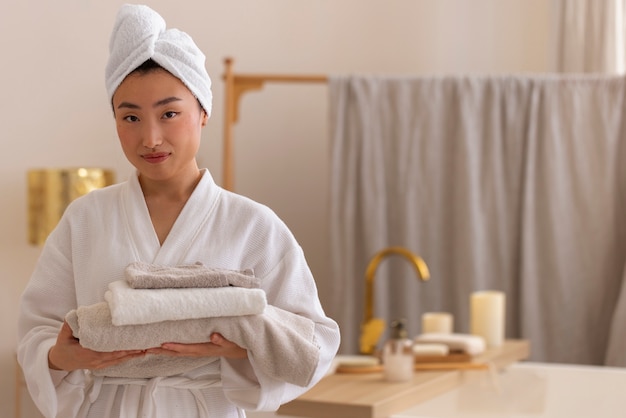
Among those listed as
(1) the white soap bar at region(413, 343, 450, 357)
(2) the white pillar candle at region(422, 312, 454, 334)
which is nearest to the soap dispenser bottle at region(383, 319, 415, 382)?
(1) the white soap bar at region(413, 343, 450, 357)

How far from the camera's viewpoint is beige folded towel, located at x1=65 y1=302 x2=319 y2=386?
3.02 feet

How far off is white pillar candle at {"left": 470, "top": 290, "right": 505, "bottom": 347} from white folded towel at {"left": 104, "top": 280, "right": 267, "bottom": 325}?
5.26 ft

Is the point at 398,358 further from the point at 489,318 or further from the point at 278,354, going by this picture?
the point at 278,354

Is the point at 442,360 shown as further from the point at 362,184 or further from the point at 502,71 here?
the point at 502,71

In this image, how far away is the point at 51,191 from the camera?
2.56 meters

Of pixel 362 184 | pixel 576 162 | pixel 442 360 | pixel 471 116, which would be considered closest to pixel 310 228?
pixel 362 184

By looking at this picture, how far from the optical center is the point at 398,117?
3.09 meters

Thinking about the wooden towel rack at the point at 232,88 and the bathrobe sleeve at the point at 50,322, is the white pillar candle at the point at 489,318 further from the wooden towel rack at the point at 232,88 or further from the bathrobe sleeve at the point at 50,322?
the bathrobe sleeve at the point at 50,322

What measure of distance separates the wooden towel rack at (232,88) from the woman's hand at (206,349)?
197 cm

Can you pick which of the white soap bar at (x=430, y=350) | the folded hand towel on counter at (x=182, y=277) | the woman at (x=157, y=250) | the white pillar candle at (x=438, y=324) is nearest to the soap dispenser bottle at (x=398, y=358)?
the white soap bar at (x=430, y=350)

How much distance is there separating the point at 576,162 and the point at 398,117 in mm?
558

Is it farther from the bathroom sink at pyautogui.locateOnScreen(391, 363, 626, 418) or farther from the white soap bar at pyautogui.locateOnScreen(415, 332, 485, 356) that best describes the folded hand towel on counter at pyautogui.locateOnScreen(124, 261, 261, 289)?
the white soap bar at pyautogui.locateOnScreen(415, 332, 485, 356)

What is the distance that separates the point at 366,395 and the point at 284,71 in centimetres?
181

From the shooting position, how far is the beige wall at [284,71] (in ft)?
8.72
